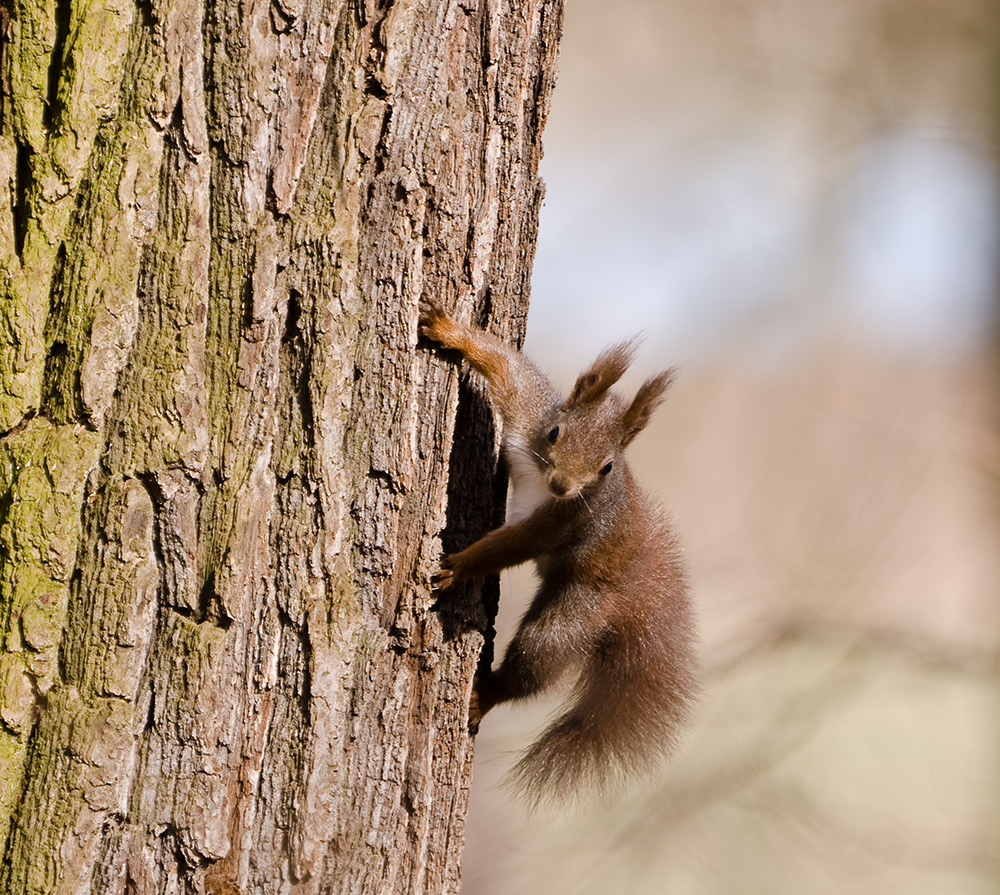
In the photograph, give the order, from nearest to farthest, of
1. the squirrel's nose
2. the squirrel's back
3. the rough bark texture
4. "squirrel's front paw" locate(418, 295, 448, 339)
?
the rough bark texture < "squirrel's front paw" locate(418, 295, 448, 339) < the squirrel's nose < the squirrel's back

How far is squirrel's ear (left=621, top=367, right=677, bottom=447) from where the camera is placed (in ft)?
6.88

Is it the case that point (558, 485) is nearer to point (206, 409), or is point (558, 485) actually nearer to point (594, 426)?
point (594, 426)

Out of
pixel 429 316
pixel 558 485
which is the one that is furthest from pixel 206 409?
pixel 558 485

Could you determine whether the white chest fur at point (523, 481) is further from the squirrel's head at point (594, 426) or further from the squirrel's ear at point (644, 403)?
the squirrel's ear at point (644, 403)

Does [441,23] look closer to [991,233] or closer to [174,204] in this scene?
[174,204]

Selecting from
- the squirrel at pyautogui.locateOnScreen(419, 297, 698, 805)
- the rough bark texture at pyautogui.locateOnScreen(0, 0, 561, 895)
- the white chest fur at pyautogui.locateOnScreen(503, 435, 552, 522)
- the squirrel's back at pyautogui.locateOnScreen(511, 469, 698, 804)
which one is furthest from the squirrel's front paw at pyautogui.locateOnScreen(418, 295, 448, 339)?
the squirrel's back at pyautogui.locateOnScreen(511, 469, 698, 804)

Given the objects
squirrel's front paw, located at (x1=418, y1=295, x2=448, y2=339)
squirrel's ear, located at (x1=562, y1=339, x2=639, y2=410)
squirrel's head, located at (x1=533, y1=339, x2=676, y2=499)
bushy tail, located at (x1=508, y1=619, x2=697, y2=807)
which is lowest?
bushy tail, located at (x1=508, y1=619, x2=697, y2=807)

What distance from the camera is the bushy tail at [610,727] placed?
2.23 m

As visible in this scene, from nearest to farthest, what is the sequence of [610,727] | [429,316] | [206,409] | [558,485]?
[206,409]
[429,316]
[558,485]
[610,727]

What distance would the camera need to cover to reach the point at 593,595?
2.15 m

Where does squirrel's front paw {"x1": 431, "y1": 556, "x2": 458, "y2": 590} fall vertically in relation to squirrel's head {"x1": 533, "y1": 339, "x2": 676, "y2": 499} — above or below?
below

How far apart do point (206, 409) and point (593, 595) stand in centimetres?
115

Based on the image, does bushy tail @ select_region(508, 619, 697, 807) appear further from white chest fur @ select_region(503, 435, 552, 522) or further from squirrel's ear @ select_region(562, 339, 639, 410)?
squirrel's ear @ select_region(562, 339, 639, 410)

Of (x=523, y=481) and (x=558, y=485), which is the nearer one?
(x=558, y=485)
